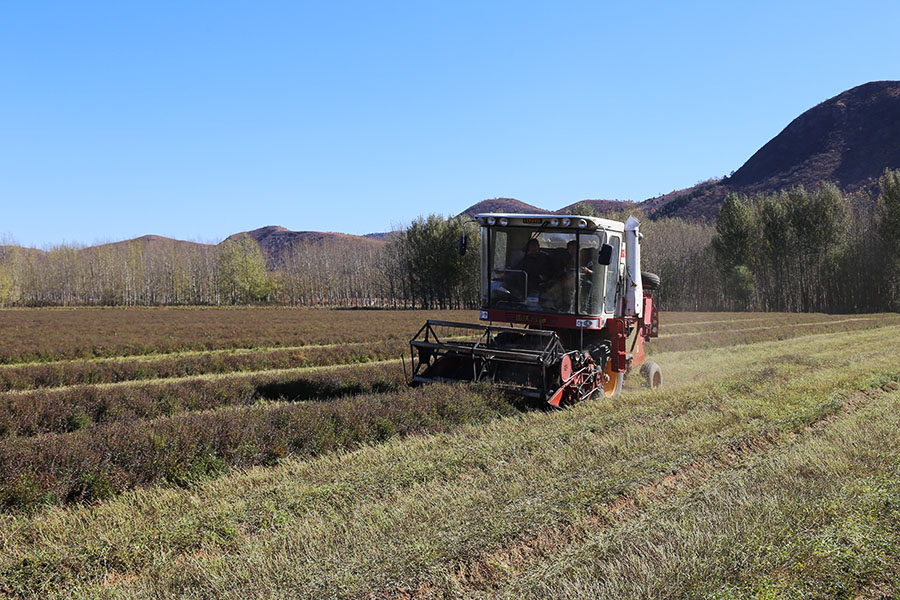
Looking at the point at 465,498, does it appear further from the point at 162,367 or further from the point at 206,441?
the point at 162,367

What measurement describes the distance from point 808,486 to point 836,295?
→ 60990mm

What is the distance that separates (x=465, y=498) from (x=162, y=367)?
14274 millimetres

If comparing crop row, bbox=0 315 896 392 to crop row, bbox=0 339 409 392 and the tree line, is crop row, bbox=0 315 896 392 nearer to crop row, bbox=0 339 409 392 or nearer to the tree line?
crop row, bbox=0 339 409 392

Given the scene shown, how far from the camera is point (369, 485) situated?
5598mm

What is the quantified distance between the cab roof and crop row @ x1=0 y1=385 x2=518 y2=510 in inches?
111

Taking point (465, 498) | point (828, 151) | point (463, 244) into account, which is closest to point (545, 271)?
point (463, 244)

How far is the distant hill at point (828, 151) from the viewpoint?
12394 cm

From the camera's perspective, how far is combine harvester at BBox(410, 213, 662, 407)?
376 inches

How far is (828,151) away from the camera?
139 m

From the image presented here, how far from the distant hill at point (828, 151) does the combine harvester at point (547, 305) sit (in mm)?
121371

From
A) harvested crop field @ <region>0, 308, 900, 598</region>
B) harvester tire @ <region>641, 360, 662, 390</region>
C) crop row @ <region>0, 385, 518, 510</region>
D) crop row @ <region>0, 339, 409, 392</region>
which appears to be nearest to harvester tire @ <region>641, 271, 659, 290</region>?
harvester tire @ <region>641, 360, 662, 390</region>

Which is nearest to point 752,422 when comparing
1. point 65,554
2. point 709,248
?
point 65,554

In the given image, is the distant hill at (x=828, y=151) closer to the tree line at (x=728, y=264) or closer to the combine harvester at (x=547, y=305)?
the tree line at (x=728, y=264)

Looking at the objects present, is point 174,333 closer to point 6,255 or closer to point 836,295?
point 836,295
